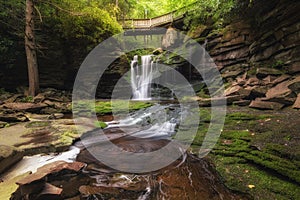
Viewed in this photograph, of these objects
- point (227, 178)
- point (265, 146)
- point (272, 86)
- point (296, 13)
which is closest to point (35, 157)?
point (227, 178)

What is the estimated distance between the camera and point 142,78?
1478cm

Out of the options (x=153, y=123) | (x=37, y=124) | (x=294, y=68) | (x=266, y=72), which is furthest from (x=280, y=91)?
(x=37, y=124)

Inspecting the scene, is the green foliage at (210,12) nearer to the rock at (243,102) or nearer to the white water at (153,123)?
the rock at (243,102)

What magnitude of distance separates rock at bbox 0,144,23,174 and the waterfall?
10.5m

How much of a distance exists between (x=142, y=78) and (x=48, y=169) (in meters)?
12.2

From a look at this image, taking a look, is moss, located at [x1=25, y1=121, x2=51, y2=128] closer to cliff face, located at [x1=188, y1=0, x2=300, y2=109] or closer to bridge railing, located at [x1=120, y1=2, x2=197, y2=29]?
cliff face, located at [x1=188, y1=0, x2=300, y2=109]

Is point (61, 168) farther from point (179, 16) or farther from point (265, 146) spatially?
point (179, 16)

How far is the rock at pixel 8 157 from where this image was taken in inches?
121

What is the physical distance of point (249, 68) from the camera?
9.00m

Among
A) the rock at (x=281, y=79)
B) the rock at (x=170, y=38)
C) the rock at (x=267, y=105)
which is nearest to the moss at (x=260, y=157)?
the rock at (x=267, y=105)

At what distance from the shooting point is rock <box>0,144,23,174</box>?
307 cm

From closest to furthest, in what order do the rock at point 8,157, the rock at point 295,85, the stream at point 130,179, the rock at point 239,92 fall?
the stream at point 130,179, the rock at point 8,157, the rock at point 295,85, the rock at point 239,92

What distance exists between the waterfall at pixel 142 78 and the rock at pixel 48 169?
34.9ft

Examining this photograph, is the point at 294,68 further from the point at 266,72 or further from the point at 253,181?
the point at 253,181
